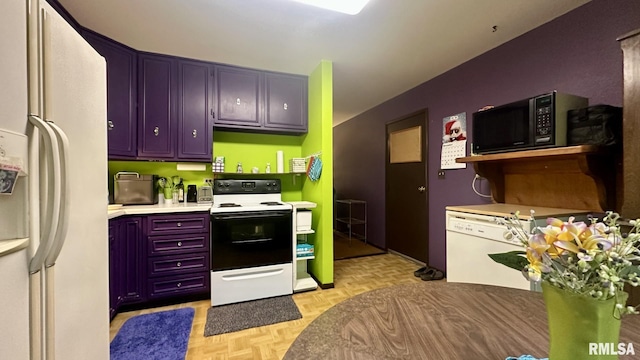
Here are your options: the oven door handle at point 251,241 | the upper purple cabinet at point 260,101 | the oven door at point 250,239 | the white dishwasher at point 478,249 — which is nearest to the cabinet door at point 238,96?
the upper purple cabinet at point 260,101

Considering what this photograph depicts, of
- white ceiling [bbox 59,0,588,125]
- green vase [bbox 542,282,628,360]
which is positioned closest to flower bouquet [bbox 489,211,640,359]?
green vase [bbox 542,282,628,360]

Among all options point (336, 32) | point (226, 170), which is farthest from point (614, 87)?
point (226, 170)

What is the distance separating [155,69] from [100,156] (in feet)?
5.56

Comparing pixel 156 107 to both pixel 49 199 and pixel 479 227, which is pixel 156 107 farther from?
pixel 479 227

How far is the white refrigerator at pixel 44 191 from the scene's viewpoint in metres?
0.68

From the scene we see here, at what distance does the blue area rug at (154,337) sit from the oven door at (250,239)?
0.48 metres

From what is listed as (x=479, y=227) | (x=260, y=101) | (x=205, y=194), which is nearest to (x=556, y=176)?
(x=479, y=227)

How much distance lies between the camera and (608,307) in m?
0.42

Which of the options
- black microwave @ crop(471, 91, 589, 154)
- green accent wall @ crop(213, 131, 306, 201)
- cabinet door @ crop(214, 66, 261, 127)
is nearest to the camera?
black microwave @ crop(471, 91, 589, 154)

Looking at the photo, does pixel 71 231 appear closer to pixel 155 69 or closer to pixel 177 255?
pixel 177 255

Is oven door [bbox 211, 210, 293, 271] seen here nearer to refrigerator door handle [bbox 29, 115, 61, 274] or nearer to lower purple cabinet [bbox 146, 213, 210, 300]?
lower purple cabinet [bbox 146, 213, 210, 300]

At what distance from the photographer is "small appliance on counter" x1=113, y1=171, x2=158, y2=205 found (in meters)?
2.39

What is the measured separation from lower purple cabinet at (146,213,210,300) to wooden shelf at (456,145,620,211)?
8.15 ft

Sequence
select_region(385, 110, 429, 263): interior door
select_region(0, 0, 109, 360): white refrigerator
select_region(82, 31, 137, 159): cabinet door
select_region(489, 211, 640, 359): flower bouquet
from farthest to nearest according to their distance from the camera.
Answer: select_region(385, 110, 429, 263): interior door
select_region(82, 31, 137, 159): cabinet door
select_region(0, 0, 109, 360): white refrigerator
select_region(489, 211, 640, 359): flower bouquet
